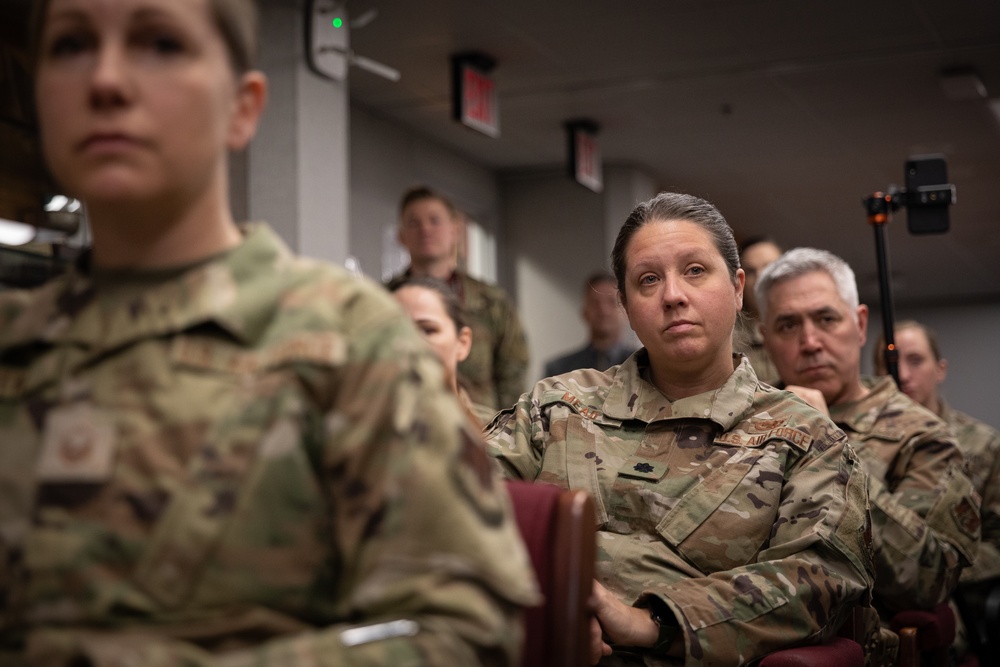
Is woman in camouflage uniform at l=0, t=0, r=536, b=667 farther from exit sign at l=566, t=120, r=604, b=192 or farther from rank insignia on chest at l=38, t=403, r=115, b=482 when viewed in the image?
exit sign at l=566, t=120, r=604, b=192

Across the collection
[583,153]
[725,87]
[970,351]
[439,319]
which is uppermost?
[725,87]

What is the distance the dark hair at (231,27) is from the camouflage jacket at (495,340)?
3.64m

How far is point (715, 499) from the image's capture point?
1.86 meters

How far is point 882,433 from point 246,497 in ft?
7.40

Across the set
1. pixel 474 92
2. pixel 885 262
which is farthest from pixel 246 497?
pixel 474 92

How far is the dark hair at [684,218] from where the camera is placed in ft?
6.99

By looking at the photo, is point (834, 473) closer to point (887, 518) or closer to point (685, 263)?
point (685, 263)

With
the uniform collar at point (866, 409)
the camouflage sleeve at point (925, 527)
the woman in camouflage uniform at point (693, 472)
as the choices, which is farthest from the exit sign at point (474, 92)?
the woman in camouflage uniform at point (693, 472)

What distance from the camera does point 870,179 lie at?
888cm

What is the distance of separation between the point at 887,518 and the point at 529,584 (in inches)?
70.4

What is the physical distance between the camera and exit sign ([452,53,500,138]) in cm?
571

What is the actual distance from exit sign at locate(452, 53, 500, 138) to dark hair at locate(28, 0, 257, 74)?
4.70 m

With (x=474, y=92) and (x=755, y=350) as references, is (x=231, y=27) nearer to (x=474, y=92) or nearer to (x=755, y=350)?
(x=755, y=350)

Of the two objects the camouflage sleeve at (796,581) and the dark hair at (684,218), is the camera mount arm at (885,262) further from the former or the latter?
the camouflage sleeve at (796,581)
